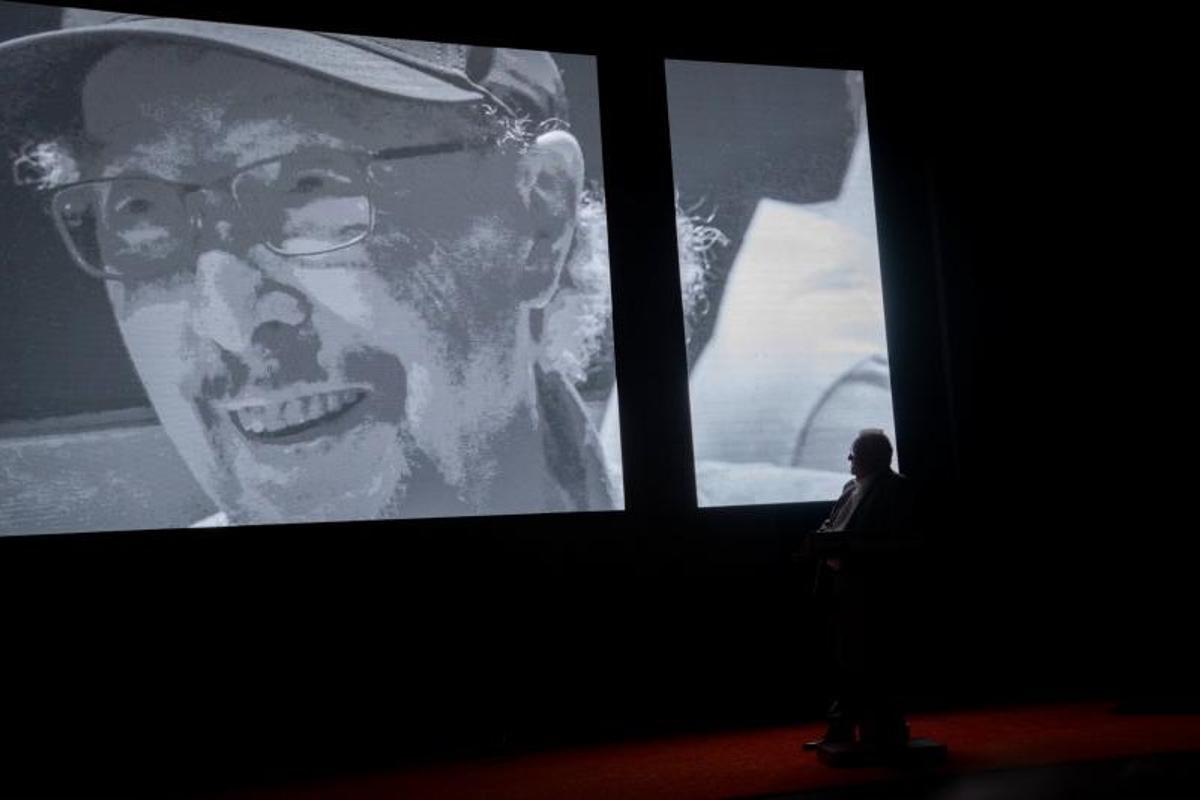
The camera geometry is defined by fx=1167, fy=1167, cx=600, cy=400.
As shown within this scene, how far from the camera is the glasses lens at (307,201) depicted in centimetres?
454

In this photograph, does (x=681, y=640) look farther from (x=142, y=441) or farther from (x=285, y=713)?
(x=142, y=441)

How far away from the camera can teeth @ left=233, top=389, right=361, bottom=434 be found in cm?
442

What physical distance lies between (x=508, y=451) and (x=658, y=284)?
3.27ft

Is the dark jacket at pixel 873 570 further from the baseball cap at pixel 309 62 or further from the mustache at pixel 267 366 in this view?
the baseball cap at pixel 309 62

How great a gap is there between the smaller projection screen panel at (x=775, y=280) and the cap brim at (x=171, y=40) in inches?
44.9

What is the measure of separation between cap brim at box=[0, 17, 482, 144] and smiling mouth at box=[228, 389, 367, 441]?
1.27 m

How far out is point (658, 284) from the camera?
505 cm

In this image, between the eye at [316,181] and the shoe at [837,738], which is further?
the eye at [316,181]

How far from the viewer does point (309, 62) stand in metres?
4.71

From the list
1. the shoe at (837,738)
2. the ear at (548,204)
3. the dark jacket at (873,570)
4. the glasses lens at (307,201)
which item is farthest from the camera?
the ear at (548,204)

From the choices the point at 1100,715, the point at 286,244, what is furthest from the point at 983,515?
the point at 286,244

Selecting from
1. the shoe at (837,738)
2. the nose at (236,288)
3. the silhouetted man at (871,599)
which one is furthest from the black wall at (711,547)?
the silhouetted man at (871,599)

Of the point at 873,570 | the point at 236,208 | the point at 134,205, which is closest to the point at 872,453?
the point at 873,570

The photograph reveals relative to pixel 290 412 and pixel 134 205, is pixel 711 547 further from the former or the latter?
pixel 134 205
